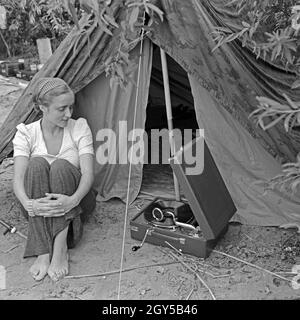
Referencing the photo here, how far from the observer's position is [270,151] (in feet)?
8.55

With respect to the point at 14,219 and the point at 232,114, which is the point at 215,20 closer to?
the point at 232,114

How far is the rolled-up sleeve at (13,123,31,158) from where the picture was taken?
263cm

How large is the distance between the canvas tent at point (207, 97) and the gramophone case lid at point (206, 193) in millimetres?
226

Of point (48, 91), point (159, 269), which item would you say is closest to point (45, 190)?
point (48, 91)

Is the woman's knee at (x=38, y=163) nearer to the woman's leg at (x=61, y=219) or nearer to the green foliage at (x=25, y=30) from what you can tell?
the woman's leg at (x=61, y=219)

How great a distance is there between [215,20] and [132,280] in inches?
62.3

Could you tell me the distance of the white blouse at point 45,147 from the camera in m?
Result: 2.66

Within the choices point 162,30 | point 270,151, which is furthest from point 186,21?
point 270,151

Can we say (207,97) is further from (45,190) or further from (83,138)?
(45,190)

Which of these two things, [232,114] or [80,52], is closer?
[232,114]

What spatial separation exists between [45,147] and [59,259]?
0.68 metres

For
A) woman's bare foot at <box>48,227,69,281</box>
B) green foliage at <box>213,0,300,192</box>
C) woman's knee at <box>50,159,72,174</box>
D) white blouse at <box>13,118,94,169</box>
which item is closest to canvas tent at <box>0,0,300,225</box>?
green foliage at <box>213,0,300,192</box>

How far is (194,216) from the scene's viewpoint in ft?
8.35

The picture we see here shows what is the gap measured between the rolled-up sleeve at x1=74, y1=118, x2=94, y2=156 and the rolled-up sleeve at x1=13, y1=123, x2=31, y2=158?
30 cm
